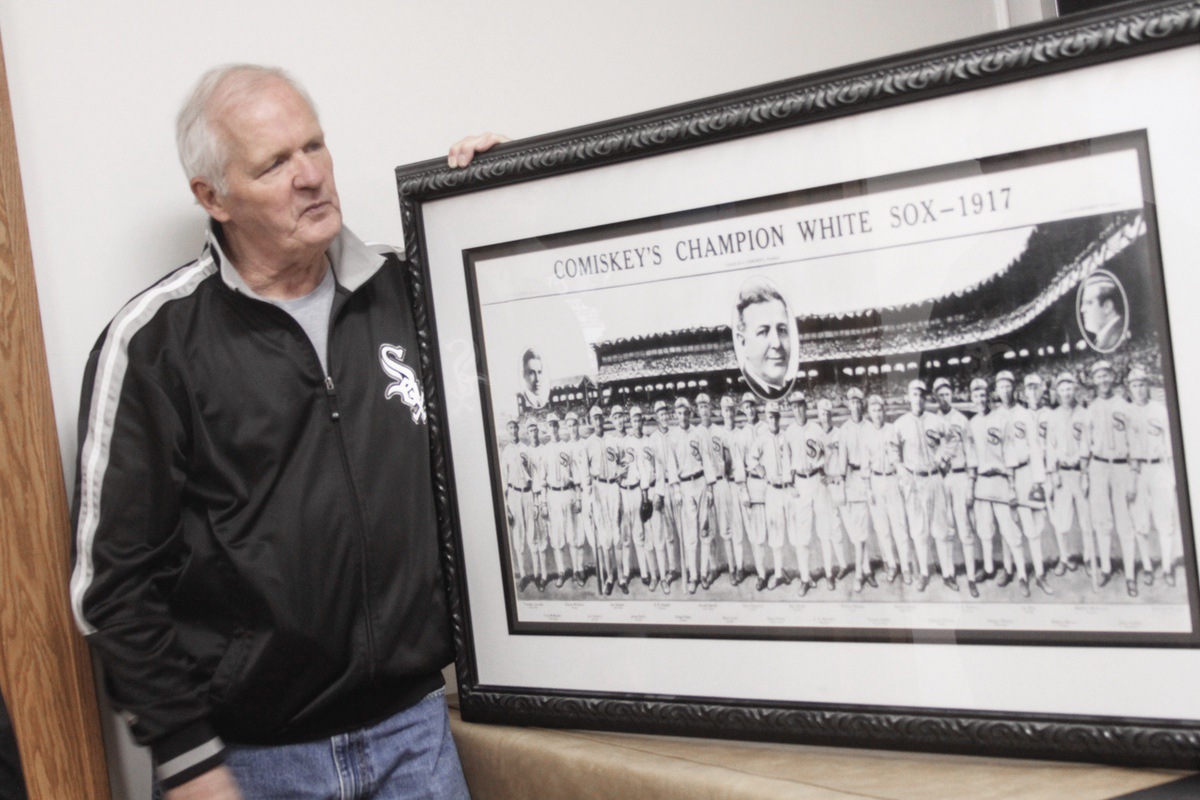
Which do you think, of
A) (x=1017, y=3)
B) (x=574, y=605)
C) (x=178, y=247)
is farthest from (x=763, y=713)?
(x=1017, y=3)

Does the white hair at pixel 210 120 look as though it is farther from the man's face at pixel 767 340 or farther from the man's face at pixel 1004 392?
the man's face at pixel 1004 392

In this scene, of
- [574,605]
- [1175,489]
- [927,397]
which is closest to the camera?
[1175,489]

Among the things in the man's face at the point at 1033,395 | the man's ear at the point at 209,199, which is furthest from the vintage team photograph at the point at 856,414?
the man's ear at the point at 209,199

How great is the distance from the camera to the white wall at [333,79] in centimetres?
148

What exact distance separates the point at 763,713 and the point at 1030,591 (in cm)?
33

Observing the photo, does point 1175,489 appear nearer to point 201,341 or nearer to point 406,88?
point 201,341

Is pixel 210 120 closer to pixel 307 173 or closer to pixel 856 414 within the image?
pixel 307 173

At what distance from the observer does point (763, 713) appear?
122 centimetres

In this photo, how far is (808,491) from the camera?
1.18 m

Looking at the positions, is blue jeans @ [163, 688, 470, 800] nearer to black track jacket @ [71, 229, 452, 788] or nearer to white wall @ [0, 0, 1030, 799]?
black track jacket @ [71, 229, 452, 788]

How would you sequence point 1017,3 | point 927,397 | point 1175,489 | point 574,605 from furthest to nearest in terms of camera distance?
point 1017,3
point 574,605
point 927,397
point 1175,489

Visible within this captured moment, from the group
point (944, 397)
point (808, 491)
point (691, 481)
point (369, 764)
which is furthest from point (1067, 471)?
point (369, 764)

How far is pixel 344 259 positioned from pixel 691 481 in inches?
23.0

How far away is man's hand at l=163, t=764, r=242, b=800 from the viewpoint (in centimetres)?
130
